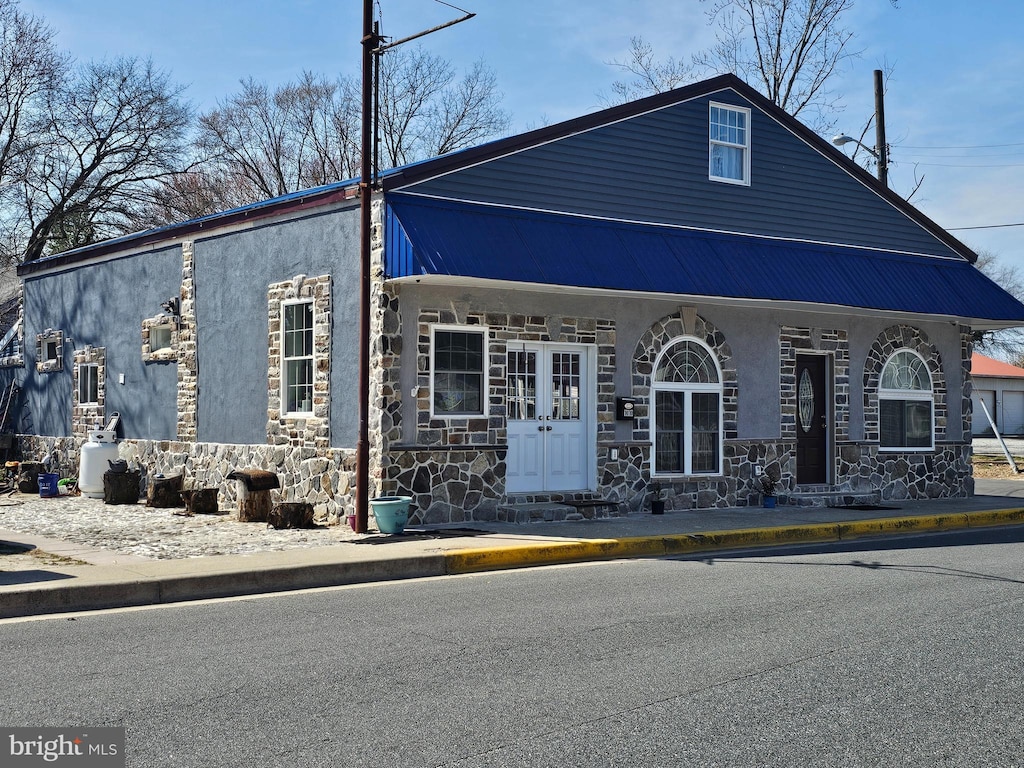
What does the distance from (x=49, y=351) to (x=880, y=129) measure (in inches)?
803

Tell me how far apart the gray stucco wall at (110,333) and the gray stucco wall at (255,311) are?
115 centimetres

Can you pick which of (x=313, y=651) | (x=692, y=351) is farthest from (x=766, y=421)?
(x=313, y=651)

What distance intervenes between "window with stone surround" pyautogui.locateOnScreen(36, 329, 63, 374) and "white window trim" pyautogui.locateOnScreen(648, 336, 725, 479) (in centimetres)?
1256

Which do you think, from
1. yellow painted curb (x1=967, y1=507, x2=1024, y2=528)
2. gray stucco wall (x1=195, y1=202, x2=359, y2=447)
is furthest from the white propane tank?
yellow painted curb (x1=967, y1=507, x2=1024, y2=528)

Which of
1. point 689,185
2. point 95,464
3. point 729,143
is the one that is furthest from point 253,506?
point 729,143

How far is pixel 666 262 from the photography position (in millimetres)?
17000

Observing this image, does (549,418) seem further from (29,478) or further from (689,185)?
(29,478)

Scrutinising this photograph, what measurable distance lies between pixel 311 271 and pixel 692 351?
6.21 m

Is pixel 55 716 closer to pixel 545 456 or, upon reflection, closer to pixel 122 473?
pixel 545 456

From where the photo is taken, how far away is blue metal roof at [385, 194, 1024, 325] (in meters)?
14.7

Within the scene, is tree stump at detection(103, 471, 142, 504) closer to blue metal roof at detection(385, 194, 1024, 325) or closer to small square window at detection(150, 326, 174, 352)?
small square window at detection(150, 326, 174, 352)

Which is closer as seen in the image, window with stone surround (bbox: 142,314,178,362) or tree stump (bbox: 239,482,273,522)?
tree stump (bbox: 239,482,273,522)

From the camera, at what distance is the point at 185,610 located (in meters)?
9.64

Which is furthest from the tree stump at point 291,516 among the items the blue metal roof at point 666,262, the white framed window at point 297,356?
the blue metal roof at point 666,262
